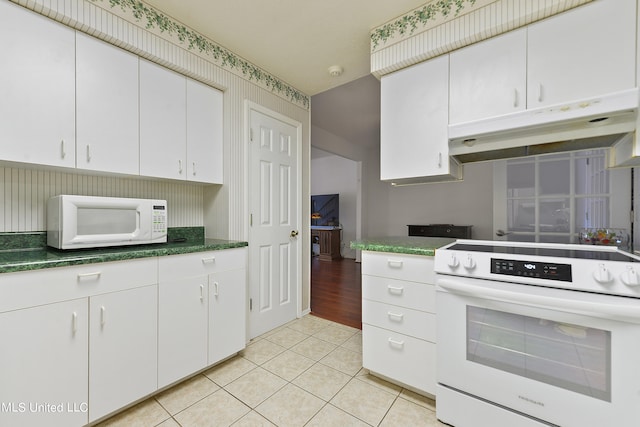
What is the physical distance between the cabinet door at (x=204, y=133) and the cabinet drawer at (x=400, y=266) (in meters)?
1.37

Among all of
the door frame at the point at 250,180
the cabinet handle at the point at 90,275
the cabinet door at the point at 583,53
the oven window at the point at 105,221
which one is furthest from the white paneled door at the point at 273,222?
the cabinet door at the point at 583,53


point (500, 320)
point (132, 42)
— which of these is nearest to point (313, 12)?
point (132, 42)

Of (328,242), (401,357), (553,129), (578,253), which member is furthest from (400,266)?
(328,242)

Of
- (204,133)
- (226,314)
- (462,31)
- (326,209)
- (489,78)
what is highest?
(462,31)

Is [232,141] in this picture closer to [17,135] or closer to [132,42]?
[132,42]

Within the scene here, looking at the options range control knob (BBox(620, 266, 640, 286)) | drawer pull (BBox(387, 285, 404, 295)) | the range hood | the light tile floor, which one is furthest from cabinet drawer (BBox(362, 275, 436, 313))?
the range hood

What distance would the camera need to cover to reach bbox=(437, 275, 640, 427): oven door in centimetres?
99

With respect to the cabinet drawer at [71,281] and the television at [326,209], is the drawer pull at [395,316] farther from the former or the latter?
the television at [326,209]

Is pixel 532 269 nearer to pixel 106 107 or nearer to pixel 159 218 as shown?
pixel 159 218

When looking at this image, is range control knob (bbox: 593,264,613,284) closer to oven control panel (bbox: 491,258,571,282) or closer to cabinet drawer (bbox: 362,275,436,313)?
oven control panel (bbox: 491,258,571,282)

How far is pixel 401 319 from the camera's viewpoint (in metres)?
1.59

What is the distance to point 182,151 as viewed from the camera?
190 cm

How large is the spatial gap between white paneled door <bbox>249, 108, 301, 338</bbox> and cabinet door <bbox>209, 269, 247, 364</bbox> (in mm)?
348

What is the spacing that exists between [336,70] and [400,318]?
2125mm
